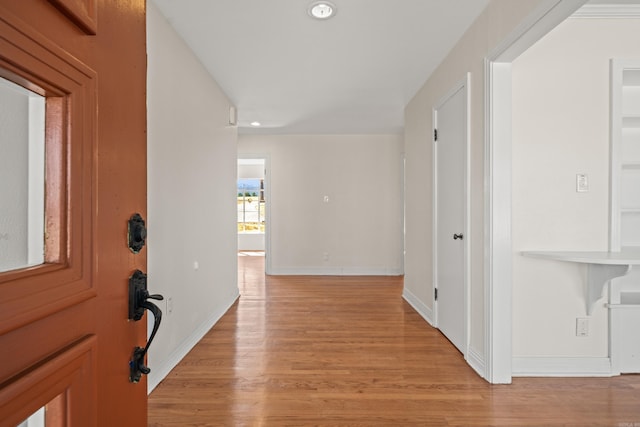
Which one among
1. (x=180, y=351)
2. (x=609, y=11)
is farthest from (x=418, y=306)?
(x=609, y=11)

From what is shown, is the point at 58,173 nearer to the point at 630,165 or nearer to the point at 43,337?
the point at 43,337

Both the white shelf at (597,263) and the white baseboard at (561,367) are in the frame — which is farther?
the white baseboard at (561,367)

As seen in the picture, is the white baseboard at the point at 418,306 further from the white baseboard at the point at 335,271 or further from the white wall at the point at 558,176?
the white baseboard at the point at 335,271

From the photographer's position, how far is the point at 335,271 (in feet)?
19.9

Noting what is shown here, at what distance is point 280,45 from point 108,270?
8.54 feet

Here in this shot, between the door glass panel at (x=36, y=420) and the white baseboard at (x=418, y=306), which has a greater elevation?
the door glass panel at (x=36, y=420)

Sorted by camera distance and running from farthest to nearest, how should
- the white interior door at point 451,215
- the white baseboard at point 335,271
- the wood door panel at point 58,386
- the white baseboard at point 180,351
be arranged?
the white baseboard at point 335,271 < the white interior door at point 451,215 < the white baseboard at point 180,351 < the wood door panel at point 58,386

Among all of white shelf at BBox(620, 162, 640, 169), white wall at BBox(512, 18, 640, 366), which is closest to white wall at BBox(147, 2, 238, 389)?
Result: white wall at BBox(512, 18, 640, 366)

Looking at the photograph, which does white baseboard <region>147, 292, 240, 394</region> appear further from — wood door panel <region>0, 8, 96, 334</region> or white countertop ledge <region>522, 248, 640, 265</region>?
white countertop ledge <region>522, 248, 640, 265</region>

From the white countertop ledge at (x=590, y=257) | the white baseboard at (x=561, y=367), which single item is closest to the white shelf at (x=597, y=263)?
the white countertop ledge at (x=590, y=257)

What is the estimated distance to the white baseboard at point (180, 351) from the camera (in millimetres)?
2162

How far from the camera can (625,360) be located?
7.75 feet

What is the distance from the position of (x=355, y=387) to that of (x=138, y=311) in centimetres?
185

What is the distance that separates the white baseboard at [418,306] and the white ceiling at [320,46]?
7.70 ft
